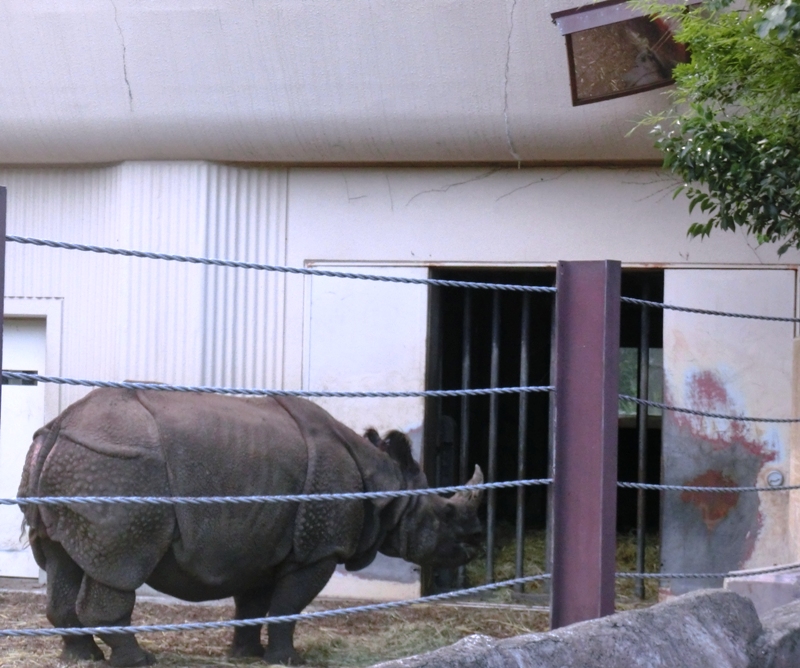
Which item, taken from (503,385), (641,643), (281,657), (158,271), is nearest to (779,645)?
(641,643)

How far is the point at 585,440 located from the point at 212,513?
110 inches

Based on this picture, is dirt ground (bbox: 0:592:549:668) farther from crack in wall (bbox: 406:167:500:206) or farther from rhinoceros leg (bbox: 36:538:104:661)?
crack in wall (bbox: 406:167:500:206)

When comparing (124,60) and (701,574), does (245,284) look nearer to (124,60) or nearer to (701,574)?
(124,60)

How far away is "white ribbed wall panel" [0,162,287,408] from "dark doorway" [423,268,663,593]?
49.5 inches

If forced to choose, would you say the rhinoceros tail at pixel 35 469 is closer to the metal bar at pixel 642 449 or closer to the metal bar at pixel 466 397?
the metal bar at pixel 466 397

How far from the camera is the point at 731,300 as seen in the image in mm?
7426

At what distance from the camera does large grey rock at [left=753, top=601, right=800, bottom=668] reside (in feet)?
9.38

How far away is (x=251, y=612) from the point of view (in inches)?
254

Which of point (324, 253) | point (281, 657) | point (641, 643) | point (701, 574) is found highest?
point (324, 253)

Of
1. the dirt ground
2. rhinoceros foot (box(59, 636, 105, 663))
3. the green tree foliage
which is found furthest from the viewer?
the dirt ground

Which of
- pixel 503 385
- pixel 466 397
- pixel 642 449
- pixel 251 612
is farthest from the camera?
pixel 503 385

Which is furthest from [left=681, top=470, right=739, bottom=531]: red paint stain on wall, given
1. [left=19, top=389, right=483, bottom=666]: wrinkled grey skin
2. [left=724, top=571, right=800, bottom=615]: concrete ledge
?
[left=724, top=571, right=800, bottom=615]: concrete ledge

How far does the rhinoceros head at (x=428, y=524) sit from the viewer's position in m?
6.49

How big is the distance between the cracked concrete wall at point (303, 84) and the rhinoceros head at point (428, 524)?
7.19 ft
